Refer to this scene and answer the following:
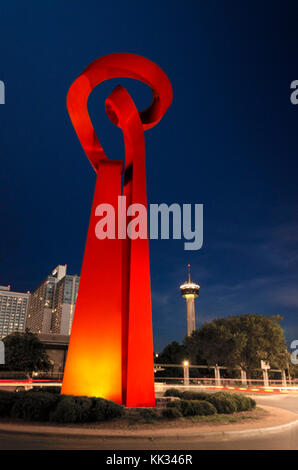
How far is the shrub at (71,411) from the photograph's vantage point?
9.50 metres

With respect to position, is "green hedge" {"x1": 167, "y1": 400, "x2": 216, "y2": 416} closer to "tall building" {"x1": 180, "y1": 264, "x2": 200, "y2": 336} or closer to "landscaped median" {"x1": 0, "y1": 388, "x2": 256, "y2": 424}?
"landscaped median" {"x1": 0, "y1": 388, "x2": 256, "y2": 424}

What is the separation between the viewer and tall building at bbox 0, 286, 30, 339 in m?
164

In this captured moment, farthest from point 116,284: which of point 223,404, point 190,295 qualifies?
point 190,295

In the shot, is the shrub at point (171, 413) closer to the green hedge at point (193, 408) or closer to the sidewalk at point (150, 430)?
the green hedge at point (193, 408)

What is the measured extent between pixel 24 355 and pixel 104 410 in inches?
1030

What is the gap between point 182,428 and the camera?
9281 millimetres

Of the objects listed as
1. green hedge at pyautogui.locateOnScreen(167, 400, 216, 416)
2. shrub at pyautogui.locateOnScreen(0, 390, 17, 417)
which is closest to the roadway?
shrub at pyautogui.locateOnScreen(0, 390, 17, 417)

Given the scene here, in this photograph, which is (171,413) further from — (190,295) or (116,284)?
(190,295)

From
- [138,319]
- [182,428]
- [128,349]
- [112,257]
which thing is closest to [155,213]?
[112,257]

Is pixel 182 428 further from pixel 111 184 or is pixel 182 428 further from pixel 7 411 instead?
pixel 111 184

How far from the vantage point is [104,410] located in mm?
10195

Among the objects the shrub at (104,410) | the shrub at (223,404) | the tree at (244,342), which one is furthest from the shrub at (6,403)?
the tree at (244,342)
